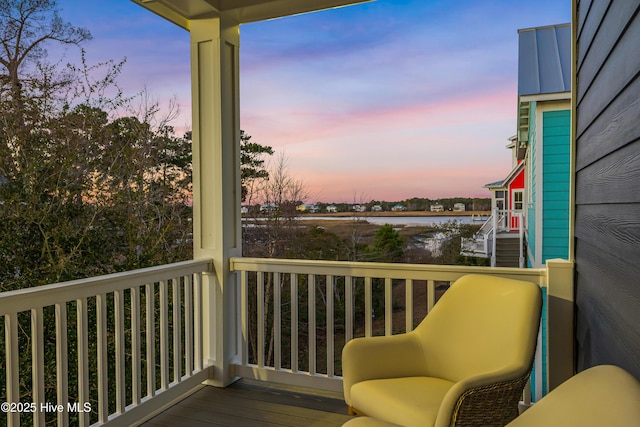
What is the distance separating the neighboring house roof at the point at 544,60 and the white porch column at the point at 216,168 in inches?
96.3

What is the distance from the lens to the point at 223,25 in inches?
123

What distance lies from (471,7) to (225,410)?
3904mm

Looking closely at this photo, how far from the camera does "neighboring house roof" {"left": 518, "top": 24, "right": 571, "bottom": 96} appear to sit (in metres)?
3.73

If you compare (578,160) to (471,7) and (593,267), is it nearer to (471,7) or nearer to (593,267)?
(593,267)

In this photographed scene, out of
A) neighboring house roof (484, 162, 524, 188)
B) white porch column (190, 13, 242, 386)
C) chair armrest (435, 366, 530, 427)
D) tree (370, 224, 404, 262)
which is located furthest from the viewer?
tree (370, 224, 404, 262)

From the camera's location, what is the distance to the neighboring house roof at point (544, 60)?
3730 mm

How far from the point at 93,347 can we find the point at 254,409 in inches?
78.0

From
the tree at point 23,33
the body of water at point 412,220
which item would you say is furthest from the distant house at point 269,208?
the tree at point 23,33

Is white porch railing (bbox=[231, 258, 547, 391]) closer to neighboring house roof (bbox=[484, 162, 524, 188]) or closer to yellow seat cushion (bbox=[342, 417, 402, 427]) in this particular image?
neighboring house roof (bbox=[484, 162, 524, 188])

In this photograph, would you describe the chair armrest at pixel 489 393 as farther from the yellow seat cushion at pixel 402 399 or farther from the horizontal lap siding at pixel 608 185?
the horizontal lap siding at pixel 608 185

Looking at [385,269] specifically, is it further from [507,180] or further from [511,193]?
[511,193]

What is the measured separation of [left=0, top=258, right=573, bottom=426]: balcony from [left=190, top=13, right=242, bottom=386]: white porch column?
2 centimetres

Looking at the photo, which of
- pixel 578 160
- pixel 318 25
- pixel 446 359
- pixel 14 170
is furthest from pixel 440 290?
pixel 14 170

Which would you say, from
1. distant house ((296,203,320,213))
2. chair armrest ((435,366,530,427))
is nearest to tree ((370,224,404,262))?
→ distant house ((296,203,320,213))
